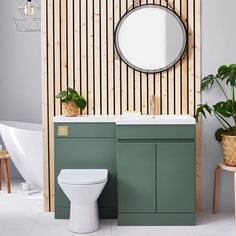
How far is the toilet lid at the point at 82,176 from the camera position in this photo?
3555mm

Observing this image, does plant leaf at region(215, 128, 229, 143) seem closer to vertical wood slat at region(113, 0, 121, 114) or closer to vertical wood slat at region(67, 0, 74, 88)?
vertical wood slat at region(113, 0, 121, 114)

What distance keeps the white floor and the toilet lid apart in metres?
0.45

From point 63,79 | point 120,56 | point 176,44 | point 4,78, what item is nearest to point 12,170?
point 4,78

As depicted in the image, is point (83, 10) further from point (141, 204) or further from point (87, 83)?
point (141, 204)

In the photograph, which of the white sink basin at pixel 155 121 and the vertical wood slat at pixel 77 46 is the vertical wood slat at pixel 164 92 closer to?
the white sink basin at pixel 155 121

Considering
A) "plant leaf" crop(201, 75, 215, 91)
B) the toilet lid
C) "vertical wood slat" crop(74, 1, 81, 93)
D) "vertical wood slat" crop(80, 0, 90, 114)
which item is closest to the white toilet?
the toilet lid

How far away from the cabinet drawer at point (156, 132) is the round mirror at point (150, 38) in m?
0.65

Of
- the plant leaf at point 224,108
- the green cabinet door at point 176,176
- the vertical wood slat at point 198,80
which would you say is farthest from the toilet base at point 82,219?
the plant leaf at point 224,108

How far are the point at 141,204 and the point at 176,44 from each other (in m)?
1.47

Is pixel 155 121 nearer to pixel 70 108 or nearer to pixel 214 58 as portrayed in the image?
pixel 70 108

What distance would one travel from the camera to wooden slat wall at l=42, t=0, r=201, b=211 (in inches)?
166

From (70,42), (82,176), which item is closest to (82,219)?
(82,176)

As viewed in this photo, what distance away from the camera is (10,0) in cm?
570

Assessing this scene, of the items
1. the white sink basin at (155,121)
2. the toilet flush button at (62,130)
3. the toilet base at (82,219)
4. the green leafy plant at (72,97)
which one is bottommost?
the toilet base at (82,219)
